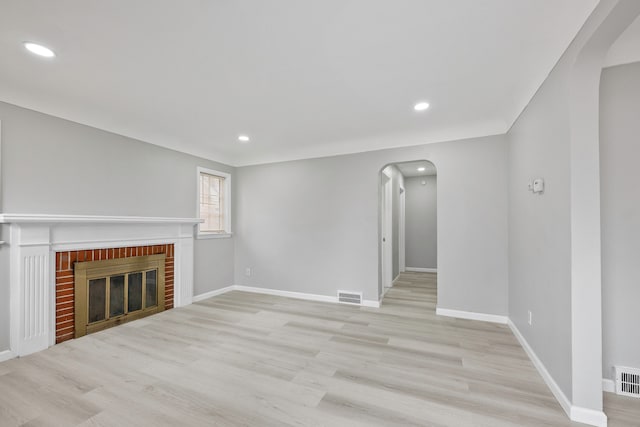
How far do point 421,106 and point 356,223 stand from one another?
1.93m

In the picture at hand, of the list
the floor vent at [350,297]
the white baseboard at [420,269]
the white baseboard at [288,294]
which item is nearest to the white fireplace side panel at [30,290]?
the white baseboard at [288,294]

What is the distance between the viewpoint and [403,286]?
552 cm

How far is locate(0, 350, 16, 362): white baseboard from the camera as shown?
2.44 meters

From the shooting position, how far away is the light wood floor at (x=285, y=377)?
1.76 meters

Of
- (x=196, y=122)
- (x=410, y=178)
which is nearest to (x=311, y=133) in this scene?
(x=196, y=122)

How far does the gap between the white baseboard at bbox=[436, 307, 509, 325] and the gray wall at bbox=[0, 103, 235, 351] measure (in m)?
3.74

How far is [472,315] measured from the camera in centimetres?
356

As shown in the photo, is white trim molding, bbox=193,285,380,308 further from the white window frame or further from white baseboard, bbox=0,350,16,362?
white baseboard, bbox=0,350,16,362

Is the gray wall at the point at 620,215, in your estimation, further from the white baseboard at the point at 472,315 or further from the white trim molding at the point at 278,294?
the white trim molding at the point at 278,294

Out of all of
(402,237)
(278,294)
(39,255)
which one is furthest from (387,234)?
(39,255)

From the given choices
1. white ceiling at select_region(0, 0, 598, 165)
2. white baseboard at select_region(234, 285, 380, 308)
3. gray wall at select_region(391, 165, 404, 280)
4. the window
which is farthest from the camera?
gray wall at select_region(391, 165, 404, 280)

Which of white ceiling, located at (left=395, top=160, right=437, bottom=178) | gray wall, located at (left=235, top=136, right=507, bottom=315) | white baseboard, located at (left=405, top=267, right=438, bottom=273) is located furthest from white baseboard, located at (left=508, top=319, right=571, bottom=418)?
white baseboard, located at (left=405, top=267, right=438, bottom=273)

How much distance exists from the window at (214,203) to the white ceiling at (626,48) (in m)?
4.90

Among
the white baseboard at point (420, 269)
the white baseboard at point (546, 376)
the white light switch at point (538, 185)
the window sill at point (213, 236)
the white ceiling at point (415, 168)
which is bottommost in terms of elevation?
the white baseboard at point (420, 269)
